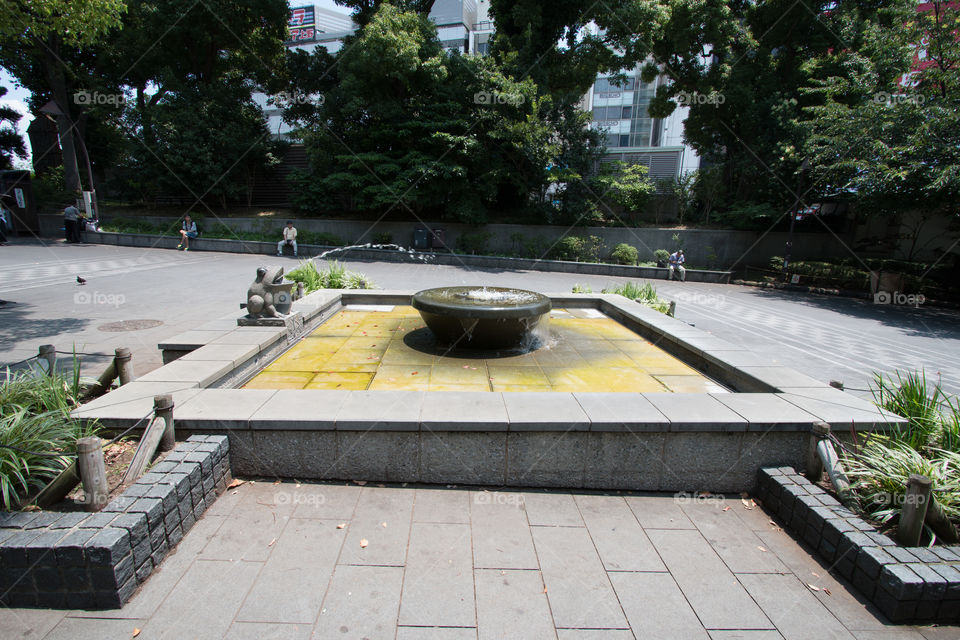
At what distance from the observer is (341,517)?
3.42 m

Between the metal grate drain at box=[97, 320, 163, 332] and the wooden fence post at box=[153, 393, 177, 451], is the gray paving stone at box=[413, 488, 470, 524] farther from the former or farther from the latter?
the metal grate drain at box=[97, 320, 163, 332]

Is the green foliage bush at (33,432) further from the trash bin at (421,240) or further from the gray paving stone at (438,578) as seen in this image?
the trash bin at (421,240)

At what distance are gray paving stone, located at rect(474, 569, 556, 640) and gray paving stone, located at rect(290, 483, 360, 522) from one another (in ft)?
3.85

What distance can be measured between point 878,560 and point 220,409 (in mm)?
4708

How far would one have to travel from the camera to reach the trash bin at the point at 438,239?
20.9 metres

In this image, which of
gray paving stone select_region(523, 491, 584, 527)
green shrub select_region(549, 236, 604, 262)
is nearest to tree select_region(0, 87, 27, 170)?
green shrub select_region(549, 236, 604, 262)

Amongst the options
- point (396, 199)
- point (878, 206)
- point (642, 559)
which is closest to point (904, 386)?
point (642, 559)

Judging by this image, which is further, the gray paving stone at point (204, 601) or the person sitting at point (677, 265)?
the person sitting at point (677, 265)

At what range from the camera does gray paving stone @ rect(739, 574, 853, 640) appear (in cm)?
259

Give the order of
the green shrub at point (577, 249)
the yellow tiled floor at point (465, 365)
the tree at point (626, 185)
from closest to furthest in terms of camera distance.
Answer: the yellow tiled floor at point (465, 365) < the green shrub at point (577, 249) < the tree at point (626, 185)

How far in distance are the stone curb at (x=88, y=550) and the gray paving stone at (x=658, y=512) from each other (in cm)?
330

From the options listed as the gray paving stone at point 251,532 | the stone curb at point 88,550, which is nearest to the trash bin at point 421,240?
the gray paving stone at point 251,532

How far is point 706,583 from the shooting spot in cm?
293

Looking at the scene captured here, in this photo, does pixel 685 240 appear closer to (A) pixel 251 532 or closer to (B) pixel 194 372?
(B) pixel 194 372
